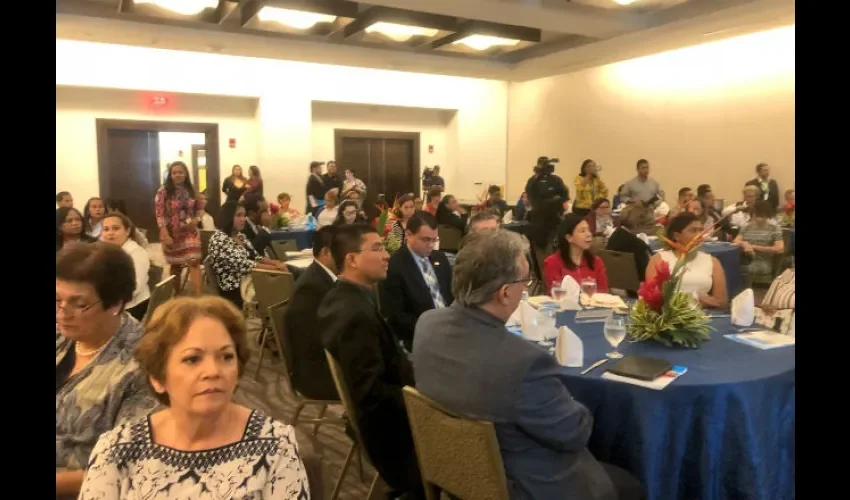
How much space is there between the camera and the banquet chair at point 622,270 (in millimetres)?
4750

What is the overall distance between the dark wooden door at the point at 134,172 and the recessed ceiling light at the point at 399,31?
4834 mm

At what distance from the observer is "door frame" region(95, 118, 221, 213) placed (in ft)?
35.6

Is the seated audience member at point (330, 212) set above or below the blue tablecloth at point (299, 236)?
above

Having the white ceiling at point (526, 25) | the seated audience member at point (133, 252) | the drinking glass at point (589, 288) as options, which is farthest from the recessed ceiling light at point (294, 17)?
the drinking glass at point (589, 288)

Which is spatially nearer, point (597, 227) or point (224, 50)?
point (597, 227)

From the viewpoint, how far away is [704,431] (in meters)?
2.17

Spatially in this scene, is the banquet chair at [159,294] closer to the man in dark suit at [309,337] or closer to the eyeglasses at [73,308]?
the man in dark suit at [309,337]

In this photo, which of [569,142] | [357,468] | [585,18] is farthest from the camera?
[569,142]

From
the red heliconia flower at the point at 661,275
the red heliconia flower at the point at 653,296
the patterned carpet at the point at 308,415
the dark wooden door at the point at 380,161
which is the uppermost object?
the dark wooden door at the point at 380,161

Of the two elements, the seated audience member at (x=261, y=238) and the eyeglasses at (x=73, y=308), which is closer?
the eyeglasses at (x=73, y=308)

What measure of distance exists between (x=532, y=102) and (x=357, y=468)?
11.5 meters
